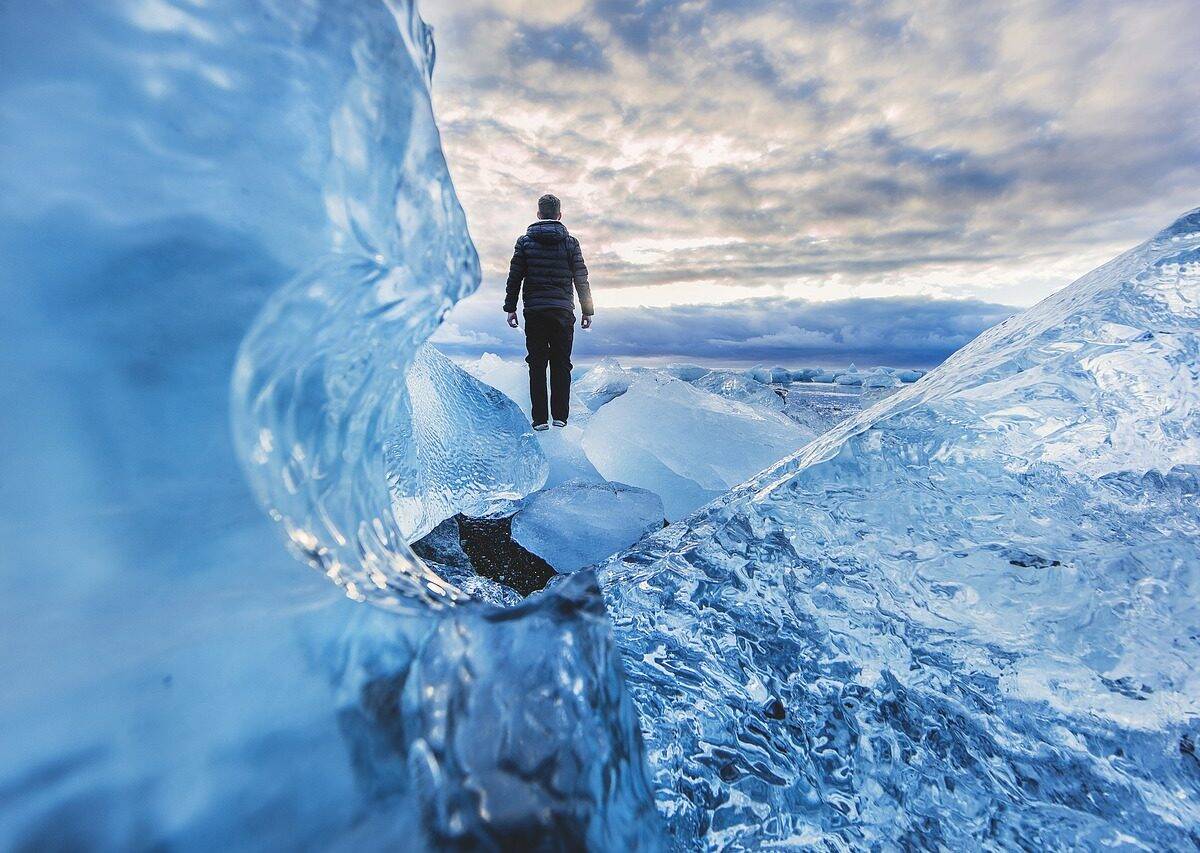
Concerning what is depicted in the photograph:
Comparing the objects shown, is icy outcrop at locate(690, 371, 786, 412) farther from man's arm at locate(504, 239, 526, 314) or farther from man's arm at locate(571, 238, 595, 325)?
man's arm at locate(504, 239, 526, 314)

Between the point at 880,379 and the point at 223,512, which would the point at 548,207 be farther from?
the point at 880,379

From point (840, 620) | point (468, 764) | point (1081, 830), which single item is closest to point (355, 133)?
point (468, 764)

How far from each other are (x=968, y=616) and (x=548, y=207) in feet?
13.2

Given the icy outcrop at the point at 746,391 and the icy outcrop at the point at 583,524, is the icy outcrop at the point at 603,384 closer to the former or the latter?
the icy outcrop at the point at 746,391

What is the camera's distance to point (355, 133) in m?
0.69

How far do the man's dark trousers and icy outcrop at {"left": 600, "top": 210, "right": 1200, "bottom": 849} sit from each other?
3.35 metres

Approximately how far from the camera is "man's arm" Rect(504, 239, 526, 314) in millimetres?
4211

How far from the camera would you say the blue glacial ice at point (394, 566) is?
1.69 feet

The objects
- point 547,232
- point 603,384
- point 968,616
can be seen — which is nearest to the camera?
point 968,616

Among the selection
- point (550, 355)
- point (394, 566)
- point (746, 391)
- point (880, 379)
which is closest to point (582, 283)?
point (550, 355)

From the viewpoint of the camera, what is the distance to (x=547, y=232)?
163 inches

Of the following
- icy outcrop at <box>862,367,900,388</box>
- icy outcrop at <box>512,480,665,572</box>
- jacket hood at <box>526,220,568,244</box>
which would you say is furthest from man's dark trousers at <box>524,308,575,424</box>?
icy outcrop at <box>862,367,900,388</box>

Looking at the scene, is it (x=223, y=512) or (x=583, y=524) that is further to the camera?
(x=583, y=524)

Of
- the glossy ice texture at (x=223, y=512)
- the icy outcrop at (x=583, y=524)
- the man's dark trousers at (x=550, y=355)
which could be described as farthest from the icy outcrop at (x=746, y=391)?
the glossy ice texture at (x=223, y=512)
